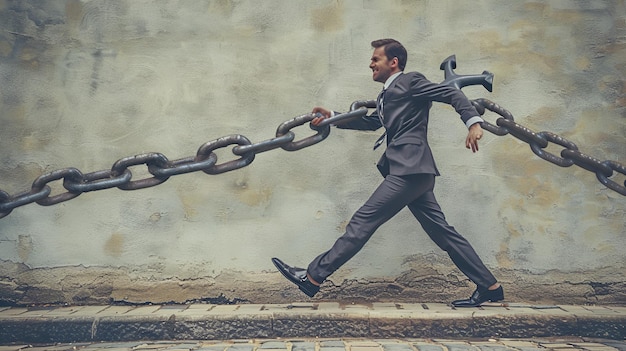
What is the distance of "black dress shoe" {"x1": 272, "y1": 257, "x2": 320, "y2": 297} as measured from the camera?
13.9ft

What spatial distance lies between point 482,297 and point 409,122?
4.19 ft

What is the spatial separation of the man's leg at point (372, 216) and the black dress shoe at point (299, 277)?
0.22 feet

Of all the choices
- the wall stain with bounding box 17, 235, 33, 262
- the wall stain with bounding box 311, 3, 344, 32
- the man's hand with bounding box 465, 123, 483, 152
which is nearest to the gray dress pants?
the man's hand with bounding box 465, 123, 483, 152

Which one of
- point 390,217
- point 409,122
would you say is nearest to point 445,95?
point 409,122

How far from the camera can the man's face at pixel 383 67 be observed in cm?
442

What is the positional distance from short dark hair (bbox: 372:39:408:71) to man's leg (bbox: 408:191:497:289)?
3.11ft

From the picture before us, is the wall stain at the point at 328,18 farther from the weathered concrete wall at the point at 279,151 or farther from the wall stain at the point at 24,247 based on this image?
the wall stain at the point at 24,247

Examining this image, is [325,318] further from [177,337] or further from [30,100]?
[30,100]

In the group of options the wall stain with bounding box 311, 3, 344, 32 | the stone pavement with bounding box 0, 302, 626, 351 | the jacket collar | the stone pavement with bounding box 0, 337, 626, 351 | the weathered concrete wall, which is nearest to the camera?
the stone pavement with bounding box 0, 337, 626, 351

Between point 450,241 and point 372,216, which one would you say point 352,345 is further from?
point 450,241

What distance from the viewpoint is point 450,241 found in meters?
4.19

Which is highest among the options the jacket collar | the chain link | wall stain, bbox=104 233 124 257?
the jacket collar

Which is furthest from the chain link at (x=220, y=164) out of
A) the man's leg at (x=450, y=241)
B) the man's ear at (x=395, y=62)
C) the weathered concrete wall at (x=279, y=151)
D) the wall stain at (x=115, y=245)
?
the wall stain at (x=115, y=245)

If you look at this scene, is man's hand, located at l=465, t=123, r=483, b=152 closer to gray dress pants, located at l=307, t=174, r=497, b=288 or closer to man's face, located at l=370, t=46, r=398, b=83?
gray dress pants, located at l=307, t=174, r=497, b=288
